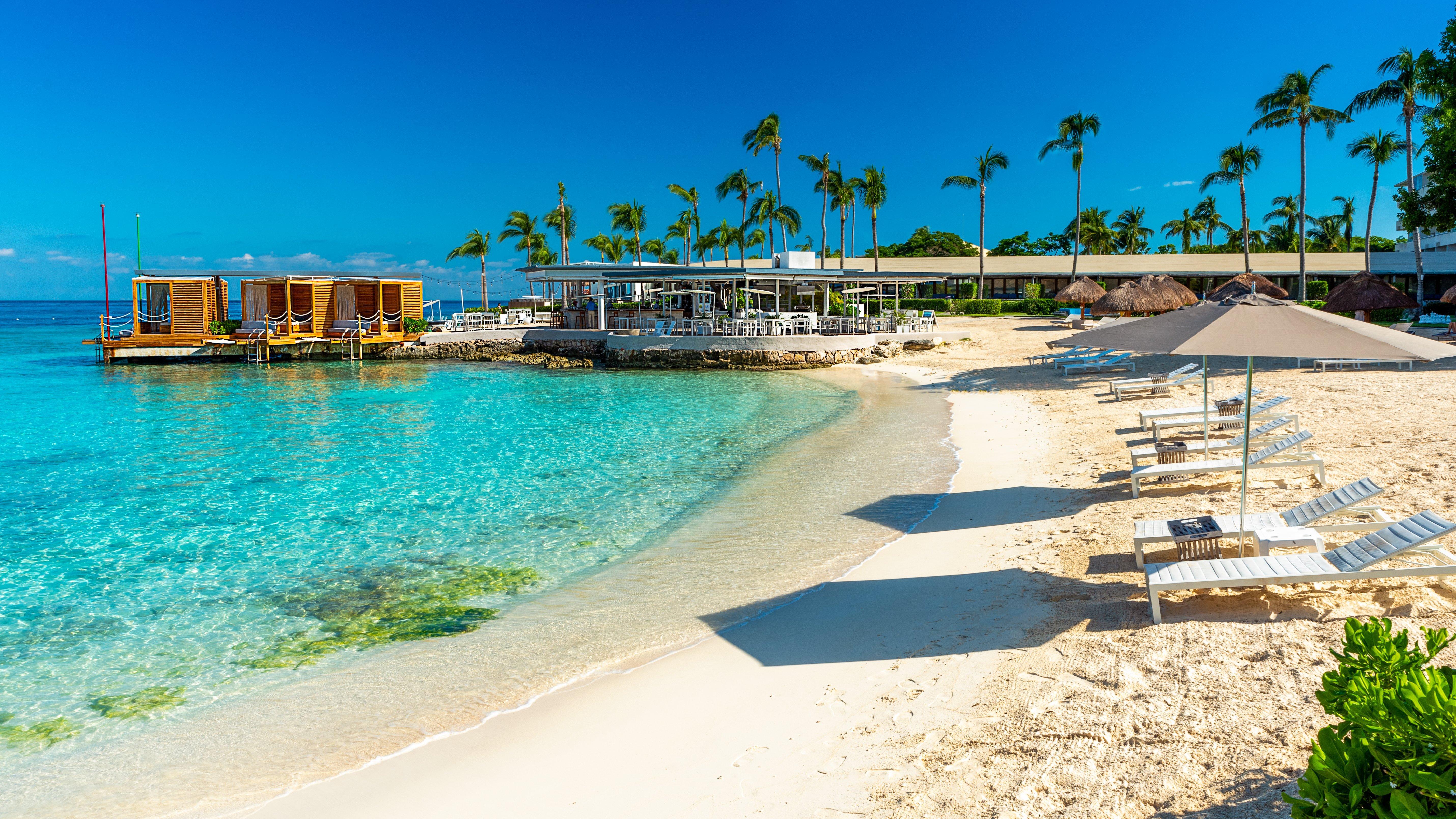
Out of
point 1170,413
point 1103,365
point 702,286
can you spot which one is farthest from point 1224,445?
point 702,286

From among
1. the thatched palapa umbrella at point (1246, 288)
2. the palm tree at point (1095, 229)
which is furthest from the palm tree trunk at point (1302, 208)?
the palm tree at point (1095, 229)

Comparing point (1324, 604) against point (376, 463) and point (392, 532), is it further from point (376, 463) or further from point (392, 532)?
point (376, 463)

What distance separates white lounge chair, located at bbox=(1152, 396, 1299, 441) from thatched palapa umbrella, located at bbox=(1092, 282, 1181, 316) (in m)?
24.8

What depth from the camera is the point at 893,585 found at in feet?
23.6

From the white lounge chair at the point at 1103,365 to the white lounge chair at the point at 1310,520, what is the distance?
51.1 feet

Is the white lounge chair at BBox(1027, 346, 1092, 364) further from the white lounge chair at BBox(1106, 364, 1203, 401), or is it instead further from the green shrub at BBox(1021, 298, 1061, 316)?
the green shrub at BBox(1021, 298, 1061, 316)

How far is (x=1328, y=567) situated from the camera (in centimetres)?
539

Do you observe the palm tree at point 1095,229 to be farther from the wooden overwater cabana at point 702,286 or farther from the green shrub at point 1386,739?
the green shrub at point 1386,739

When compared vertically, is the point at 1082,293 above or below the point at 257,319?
above

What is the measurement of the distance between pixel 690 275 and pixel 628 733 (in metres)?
30.9

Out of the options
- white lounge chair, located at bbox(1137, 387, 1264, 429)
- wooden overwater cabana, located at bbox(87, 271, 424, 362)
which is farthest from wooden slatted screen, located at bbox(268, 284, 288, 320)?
white lounge chair, located at bbox(1137, 387, 1264, 429)

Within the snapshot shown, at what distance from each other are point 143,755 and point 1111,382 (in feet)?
58.8

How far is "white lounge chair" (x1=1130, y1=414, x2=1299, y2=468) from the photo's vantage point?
32.2ft

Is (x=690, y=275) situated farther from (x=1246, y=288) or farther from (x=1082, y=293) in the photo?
(x=1246, y=288)
